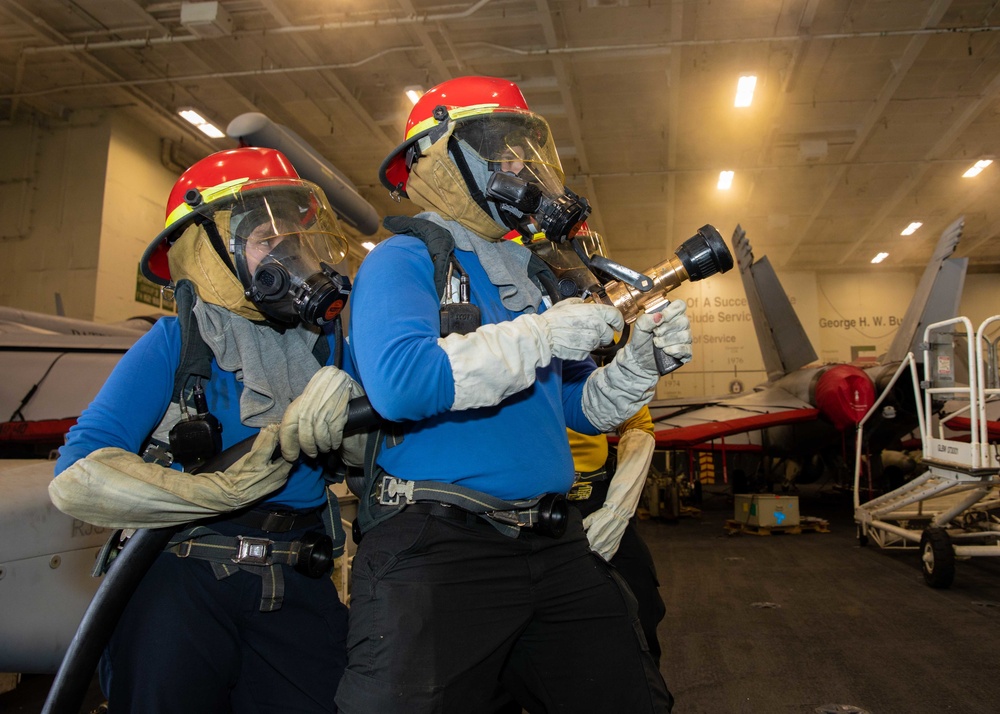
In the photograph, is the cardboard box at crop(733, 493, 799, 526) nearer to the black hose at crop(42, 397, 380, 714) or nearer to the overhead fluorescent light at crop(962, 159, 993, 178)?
the black hose at crop(42, 397, 380, 714)

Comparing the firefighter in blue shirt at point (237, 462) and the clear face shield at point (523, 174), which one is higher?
the clear face shield at point (523, 174)

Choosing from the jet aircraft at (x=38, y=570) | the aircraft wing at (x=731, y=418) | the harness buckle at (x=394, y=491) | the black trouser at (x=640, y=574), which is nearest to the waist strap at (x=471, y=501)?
the harness buckle at (x=394, y=491)

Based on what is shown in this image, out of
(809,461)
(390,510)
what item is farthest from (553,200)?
(809,461)

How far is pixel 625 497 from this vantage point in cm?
268

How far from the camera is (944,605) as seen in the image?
4.79 meters

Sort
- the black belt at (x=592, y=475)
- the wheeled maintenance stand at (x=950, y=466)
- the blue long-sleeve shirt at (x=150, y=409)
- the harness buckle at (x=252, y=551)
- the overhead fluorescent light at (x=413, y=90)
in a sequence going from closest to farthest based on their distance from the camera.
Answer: the blue long-sleeve shirt at (x=150, y=409), the harness buckle at (x=252, y=551), the black belt at (x=592, y=475), the wheeled maintenance stand at (x=950, y=466), the overhead fluorescent light at (x=413, y=90)

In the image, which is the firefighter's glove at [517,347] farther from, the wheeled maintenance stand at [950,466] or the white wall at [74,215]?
the white wall at [74,215]

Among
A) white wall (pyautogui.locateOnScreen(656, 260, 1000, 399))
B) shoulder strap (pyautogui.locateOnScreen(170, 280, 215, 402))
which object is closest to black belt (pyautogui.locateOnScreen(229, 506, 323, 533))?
shoulder strap (pyautogui.locateOnScreen(170, 280, 215, 402))

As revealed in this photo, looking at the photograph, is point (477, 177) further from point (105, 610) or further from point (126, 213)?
point (126, 213)

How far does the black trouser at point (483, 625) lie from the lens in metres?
1.26

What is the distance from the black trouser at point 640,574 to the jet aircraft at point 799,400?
613cm

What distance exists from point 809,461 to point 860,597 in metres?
7.71

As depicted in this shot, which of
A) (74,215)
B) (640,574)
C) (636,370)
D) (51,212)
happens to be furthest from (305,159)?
(51,212)

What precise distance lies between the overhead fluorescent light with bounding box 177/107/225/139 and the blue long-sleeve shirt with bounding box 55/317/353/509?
11.2m
